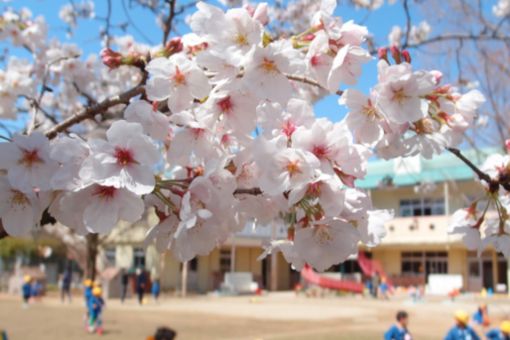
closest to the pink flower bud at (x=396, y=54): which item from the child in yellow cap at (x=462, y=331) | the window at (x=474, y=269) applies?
the child in yellow cap at (x=462, y=331)

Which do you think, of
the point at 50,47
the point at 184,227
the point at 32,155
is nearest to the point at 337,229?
the point at 184,227

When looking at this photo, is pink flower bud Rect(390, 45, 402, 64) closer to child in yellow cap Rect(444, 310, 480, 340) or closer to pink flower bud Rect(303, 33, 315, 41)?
pink flower bud Rect(303, 33, 315, 41)

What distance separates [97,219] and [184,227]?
176 millimetres

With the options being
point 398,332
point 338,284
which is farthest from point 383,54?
point 338,284

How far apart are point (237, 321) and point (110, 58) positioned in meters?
13.3

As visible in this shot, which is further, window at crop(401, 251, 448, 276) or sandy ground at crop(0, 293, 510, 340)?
window at crop(401, 251, 448, 276)

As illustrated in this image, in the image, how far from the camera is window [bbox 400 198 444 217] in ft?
92.6

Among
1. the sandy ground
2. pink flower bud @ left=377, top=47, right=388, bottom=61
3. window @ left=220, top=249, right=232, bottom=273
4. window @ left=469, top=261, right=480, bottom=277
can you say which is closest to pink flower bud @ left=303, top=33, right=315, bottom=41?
pink flower bud @ left=377, top=47, right=388, bottom=61

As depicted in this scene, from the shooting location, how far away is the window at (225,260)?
99.4 ft

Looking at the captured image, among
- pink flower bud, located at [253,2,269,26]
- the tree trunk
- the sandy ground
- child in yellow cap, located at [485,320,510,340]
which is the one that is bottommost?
the sandy ground

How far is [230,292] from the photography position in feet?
86.7

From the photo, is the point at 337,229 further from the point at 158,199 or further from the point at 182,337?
the point at 182,337

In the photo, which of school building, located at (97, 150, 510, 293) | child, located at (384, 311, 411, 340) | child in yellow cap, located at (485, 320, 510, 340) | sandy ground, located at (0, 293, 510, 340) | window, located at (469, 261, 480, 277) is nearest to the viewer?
child, located at (384, 311, 411, 340)

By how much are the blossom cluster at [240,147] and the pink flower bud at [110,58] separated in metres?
0.19
